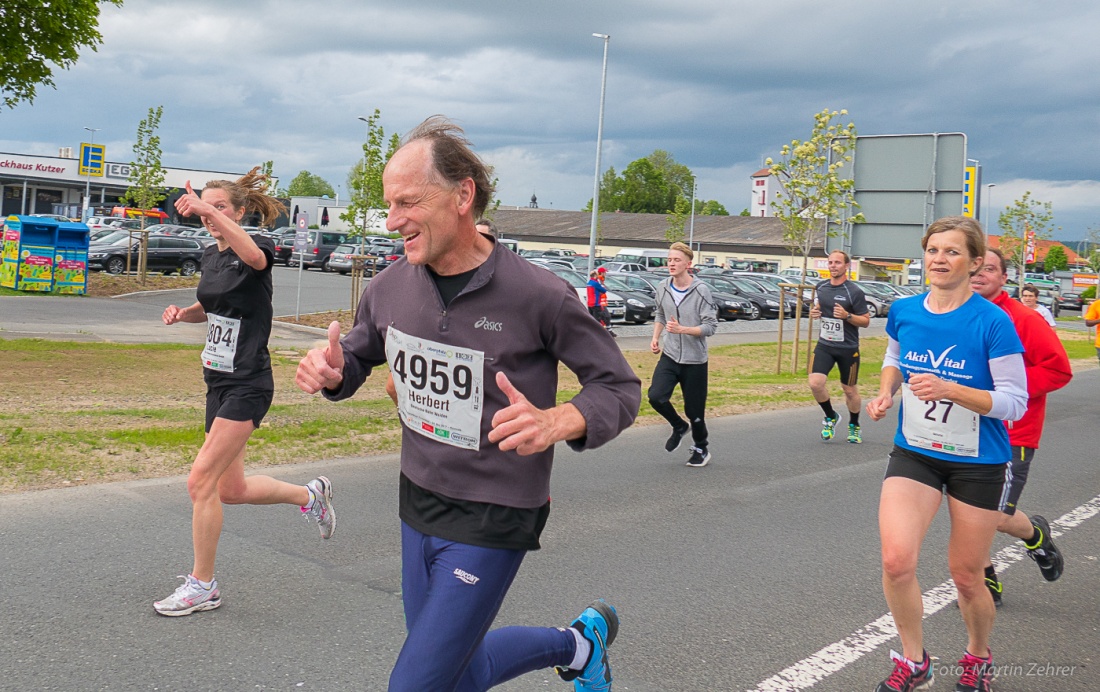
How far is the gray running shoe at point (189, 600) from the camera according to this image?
4.73m

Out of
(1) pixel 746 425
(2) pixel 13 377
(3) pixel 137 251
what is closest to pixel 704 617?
(1) pixel 746 425

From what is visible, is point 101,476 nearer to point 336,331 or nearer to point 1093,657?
point 336,331

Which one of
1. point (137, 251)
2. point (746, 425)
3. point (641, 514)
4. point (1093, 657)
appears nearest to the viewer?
point (1093, 657)

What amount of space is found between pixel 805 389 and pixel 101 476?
12.5 metres

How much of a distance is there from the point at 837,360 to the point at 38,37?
39.5ft

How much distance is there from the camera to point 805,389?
1734 centimetres

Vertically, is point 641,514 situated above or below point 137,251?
below

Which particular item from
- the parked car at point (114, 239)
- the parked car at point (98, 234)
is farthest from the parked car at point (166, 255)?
the parked car at point (98, 234)

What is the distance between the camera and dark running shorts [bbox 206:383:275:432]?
4871mm

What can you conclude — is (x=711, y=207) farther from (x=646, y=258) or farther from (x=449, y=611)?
(x=449, y=611)

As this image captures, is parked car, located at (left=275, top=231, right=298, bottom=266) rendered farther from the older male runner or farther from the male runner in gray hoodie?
the older male runner

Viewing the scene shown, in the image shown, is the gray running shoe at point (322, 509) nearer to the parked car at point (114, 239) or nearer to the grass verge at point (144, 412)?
the grass verge at point (144, 412)

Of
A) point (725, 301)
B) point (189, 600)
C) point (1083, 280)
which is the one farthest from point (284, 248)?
point (1083, 280)

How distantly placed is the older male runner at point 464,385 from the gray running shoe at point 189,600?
7.12ft
